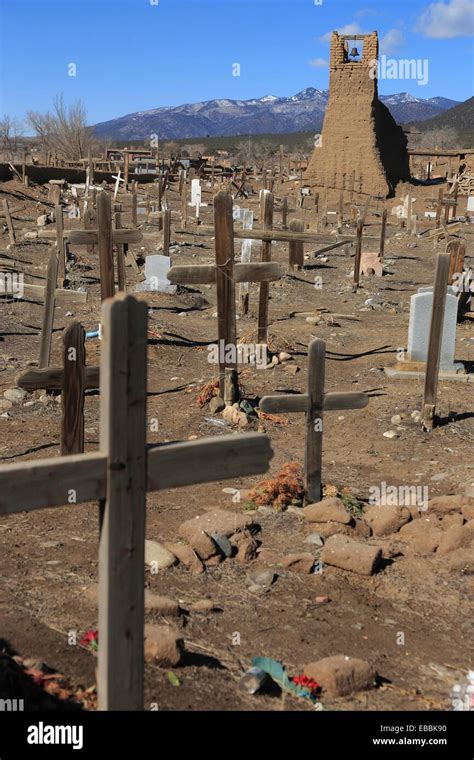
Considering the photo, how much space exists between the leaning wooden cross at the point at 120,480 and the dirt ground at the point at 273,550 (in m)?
0.75

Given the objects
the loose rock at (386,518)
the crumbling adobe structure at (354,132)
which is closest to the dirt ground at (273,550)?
the loose rock at (386,518)

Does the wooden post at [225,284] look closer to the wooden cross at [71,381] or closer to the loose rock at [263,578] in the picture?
the wooden cross at [71,381]

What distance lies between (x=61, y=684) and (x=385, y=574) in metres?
2.60

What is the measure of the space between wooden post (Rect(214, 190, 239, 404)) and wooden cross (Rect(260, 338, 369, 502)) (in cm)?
242

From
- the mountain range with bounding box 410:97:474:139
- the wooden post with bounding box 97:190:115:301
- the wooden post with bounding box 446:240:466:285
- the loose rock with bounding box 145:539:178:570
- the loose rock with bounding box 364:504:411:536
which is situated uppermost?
the mountain range with bounding box 410:97:474:139

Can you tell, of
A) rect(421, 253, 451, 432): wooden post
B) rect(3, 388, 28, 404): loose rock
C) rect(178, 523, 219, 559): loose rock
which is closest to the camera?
rect(178, 523, 219, 559): loose rock

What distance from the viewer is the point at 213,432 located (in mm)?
8367

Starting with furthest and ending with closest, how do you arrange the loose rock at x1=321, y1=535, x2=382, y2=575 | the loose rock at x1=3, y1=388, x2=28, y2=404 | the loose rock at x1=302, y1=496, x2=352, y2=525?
1. the loose rock at x1=3, y1=388, x2=28, y2=404
2. the loose rock at x1=302, y1=496, x2=352, y2=525
3. the loose rock at x1=321, y1=535, x2=382, y2=575

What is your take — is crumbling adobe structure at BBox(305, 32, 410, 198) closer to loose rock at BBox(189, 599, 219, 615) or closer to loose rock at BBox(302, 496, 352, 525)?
loose rock at BBox(302, 496, 352, 525)

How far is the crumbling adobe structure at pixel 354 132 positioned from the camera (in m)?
39.1

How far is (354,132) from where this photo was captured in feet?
132

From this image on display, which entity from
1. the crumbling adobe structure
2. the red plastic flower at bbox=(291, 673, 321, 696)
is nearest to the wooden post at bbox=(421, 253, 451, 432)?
the red plastic flower at bbox=(291, 673, 321, 696)

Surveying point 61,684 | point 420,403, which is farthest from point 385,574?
point 420,403

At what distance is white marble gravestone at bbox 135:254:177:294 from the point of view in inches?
618
